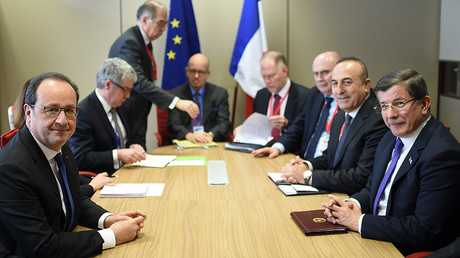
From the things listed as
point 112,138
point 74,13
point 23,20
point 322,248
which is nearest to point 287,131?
point 112,138

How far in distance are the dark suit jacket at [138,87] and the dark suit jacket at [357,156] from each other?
1874 mm

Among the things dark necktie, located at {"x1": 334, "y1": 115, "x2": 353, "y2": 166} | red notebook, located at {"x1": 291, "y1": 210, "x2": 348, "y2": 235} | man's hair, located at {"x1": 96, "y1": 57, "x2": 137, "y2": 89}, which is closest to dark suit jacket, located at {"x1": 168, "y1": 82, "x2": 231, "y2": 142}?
man's hair, located at {"x1": 96, "y1": 57, "x2": 137, "y2": 89}

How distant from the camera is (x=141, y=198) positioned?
2.54 meters

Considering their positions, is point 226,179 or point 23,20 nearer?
point 226,179

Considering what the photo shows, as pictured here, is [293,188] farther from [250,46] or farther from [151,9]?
[250,46]

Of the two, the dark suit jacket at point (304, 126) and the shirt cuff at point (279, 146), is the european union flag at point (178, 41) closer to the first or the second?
the dark suit jacket at point (304, 126)

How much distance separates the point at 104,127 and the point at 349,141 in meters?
1.83

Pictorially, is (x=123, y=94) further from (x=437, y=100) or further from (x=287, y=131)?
(x=437, y=100)

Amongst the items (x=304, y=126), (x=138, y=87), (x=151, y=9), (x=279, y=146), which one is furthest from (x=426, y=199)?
(x=151, y=9)

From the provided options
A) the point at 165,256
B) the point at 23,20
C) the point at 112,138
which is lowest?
the point at 165,256

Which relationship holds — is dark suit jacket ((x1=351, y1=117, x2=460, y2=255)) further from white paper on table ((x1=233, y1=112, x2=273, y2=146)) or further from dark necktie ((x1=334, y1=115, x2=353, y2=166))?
white paper on table ((x1=233, y1=112, x2=273, y2=146))

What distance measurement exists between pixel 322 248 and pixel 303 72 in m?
4.20

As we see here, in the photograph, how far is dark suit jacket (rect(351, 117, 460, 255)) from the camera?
1901 mm

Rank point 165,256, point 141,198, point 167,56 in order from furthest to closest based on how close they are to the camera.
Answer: point 167,56 → point 141,198 → point 165,256
